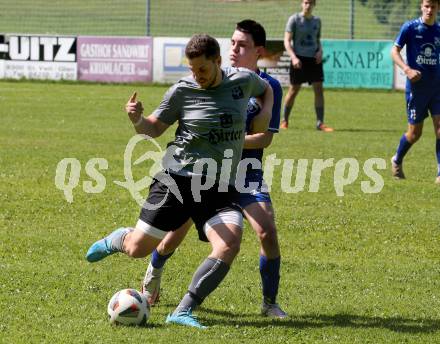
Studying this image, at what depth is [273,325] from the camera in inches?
247

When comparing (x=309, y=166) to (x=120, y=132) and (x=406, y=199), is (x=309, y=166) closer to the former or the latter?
(x=406, y=199)

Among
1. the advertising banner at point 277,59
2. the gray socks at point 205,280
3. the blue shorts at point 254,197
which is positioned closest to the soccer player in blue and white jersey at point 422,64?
the blue shorts at point 254,197

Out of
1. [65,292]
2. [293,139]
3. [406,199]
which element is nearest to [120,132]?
[293,139]

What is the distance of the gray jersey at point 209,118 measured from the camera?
6.18 m

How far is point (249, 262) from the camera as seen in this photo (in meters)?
8.04

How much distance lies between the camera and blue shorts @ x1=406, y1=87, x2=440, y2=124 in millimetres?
12008

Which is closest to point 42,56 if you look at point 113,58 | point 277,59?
point 113,58

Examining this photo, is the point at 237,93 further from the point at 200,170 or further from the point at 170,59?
the point at 170,59

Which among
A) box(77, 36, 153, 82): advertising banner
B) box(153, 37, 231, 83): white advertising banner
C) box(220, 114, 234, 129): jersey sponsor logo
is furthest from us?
box(77, 36, 153, 82): advertising banner

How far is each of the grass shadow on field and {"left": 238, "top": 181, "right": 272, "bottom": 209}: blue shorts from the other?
0.72 m

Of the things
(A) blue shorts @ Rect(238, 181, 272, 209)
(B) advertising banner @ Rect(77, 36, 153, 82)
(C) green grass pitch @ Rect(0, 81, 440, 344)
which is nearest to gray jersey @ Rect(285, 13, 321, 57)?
(C) green grass pitch @ Rect(0, 81, 440, 344)

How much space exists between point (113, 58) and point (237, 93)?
21492mm

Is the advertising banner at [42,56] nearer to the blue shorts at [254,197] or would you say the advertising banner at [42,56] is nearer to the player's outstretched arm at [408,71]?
the player's outstretched arm at [408,71]

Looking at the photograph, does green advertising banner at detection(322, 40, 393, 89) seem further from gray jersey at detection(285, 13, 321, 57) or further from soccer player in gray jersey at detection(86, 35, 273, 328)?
soccer player in gray jersey at detection(86, 35, 273, 328)
